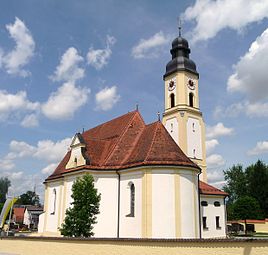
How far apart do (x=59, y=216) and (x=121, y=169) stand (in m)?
8.95

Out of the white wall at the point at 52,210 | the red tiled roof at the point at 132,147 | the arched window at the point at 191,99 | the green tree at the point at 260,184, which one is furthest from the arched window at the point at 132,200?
the green tree at the point at 260,184

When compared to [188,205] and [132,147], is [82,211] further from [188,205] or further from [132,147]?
[132,147]

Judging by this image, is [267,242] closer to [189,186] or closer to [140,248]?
[140,248]

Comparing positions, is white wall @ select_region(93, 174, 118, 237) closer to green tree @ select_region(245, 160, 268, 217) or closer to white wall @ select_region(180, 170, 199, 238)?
white wall @ select_region(180, 170, 199, 238)

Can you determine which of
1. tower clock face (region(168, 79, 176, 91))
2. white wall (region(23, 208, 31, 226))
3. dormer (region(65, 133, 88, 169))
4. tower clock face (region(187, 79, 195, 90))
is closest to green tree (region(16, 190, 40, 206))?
white wall (region(23, 208, 31, 226))

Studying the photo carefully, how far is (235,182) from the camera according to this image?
3415 inches

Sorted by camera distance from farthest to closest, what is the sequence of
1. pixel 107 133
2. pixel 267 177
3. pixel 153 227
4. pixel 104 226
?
pixel 267 177, pixel 107 133, pixel 104 226, pixel 153 227

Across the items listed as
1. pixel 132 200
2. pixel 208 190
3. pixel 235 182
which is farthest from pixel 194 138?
pixel 235 182

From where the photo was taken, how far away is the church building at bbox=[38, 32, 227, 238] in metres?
26.1

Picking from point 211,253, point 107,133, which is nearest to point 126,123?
point 107,133

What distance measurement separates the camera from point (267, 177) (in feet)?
238

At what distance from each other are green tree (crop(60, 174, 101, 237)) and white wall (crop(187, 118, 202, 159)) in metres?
19.2

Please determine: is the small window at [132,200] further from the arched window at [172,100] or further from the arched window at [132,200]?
the arched window at [172,100]

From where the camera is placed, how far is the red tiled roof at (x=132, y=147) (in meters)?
27.6
